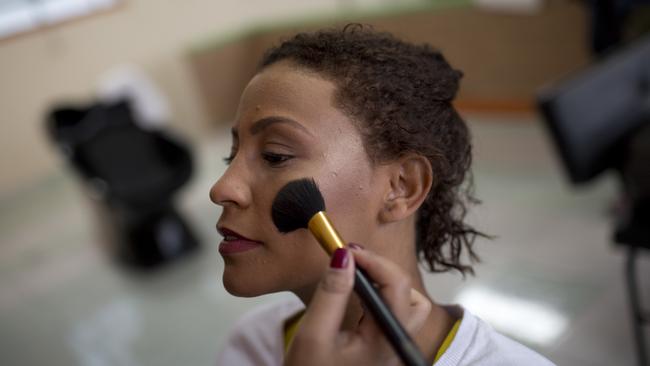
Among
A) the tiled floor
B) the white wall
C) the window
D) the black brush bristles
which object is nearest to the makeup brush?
the black brush bristles

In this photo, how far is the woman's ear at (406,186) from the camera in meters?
0.81

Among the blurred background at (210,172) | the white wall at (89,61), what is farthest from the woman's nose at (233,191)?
the white wall at (89,61)

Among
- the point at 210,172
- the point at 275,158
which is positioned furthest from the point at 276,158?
the point at 210,172

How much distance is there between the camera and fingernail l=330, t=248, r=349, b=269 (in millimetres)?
567

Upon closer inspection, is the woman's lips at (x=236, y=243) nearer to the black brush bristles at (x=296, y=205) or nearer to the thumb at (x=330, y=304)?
the black brush bristles at (x=296, y=205)

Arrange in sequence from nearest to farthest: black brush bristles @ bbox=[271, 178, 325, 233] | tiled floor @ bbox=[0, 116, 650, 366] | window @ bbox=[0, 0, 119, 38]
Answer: black brush bristles @ bbox=[271, 178, 325, 233], tiled floor @ bbox=[0, 116, 650, 366], window @ bbox=[0, 0, 119, 38]

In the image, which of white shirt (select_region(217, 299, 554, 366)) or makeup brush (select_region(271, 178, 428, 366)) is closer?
makeup brush (select_region(271, 178, 428, 366))

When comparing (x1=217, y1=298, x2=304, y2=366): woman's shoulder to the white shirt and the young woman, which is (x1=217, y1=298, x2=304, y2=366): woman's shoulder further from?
the young woman

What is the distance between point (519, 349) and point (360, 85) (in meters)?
0.38

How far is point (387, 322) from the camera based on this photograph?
0.56 m

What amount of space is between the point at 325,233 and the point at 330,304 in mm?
84

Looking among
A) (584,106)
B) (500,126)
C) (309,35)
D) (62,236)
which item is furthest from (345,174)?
(62,236)

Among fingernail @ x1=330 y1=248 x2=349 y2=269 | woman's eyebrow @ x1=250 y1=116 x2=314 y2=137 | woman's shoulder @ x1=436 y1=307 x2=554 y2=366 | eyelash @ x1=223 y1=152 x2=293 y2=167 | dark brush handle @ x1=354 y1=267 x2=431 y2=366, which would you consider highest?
woman's eyebrow @ x1=250 y1=116 x2=314 y2=137

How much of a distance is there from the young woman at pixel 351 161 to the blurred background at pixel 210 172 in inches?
14.1
